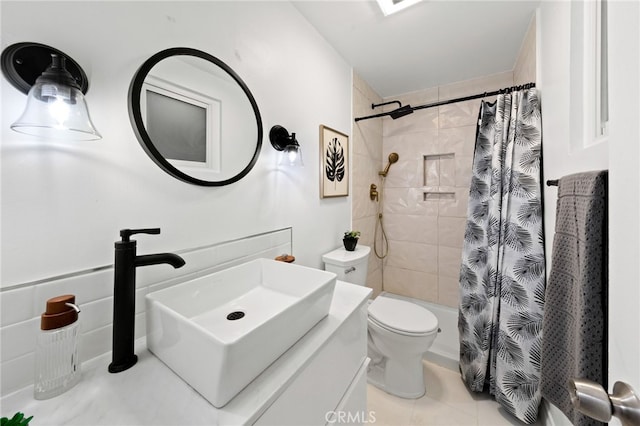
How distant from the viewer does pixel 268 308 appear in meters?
0.90

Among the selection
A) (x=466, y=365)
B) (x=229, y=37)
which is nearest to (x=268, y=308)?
(x=229, y=37)

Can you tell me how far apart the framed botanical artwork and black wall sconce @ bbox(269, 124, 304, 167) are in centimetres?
37

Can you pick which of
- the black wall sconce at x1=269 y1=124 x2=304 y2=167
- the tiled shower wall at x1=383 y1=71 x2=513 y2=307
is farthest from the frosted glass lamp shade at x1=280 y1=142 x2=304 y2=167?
the tiled shower wall at x1=383 y1=71 x2=513 y2=307

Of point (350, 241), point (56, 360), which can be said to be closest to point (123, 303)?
point (56, 360)

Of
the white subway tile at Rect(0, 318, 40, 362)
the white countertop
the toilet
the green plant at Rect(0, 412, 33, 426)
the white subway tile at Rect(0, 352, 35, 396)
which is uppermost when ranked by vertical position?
the white subway tile at Rect(0, 318, 40, 362)

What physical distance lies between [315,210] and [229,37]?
3.34 feet

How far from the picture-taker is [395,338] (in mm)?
1505

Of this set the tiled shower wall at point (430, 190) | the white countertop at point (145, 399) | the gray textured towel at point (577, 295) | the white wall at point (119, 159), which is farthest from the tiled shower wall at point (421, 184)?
the white countertop at point (145, 399)

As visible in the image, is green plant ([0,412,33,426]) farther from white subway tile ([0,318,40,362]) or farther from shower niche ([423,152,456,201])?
shower niche ([423,152,456,201])

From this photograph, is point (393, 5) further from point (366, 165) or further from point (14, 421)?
point (14, 421)

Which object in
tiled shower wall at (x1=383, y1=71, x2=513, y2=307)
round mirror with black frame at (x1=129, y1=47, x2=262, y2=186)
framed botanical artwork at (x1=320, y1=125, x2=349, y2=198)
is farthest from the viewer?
tiled shower wall at (x1=383, y1=71, x2=513, y2=307)

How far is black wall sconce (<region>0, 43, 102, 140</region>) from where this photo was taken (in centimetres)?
55

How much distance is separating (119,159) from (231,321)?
63cm

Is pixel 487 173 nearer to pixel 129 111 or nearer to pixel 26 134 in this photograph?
pixel 129 111
